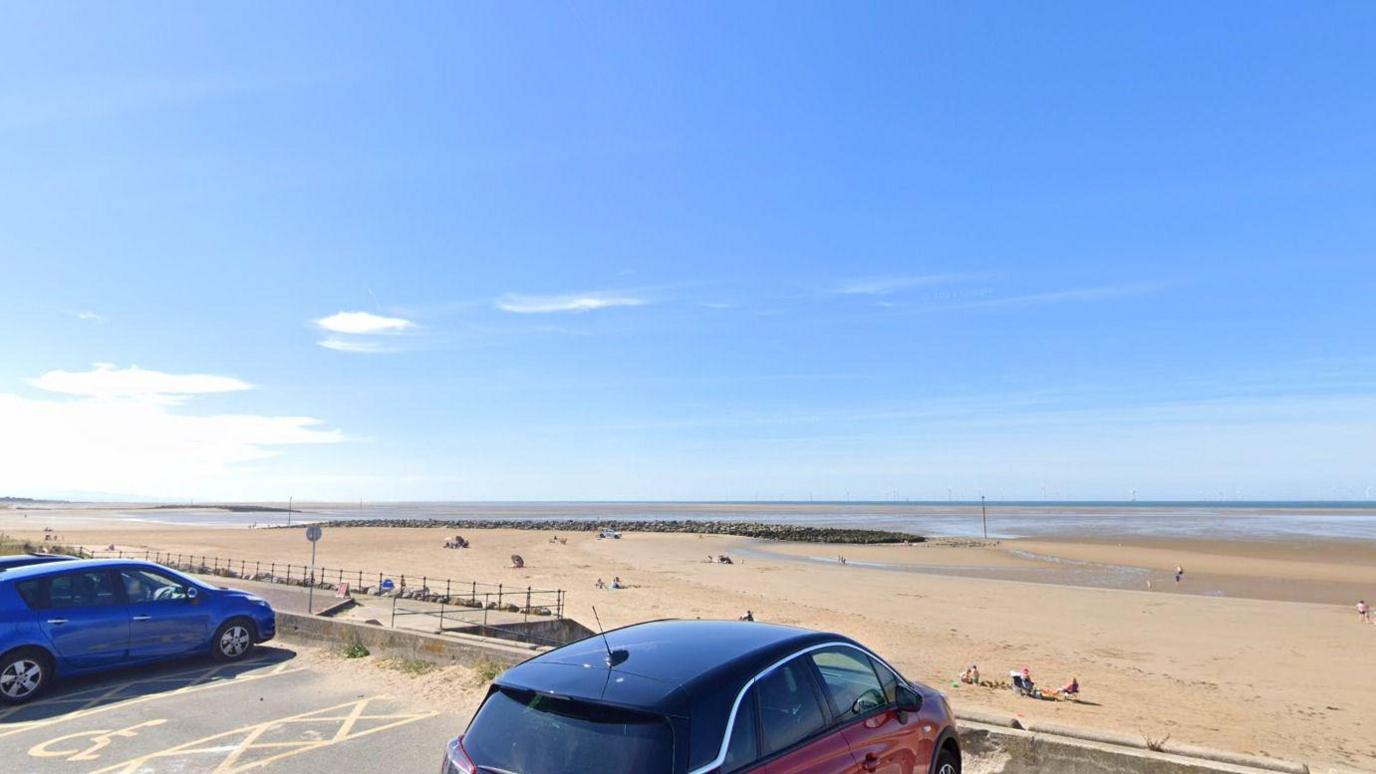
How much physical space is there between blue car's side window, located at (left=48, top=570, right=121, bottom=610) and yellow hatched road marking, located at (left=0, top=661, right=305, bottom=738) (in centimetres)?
105

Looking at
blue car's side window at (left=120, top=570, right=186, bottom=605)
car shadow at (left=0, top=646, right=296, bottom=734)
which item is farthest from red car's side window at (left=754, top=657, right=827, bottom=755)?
blue car's side window at (left=120, top=570, right=186, bottom=605)

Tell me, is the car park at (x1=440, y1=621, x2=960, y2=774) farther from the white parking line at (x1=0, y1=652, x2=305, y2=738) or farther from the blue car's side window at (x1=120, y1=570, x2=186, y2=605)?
the blue car's side window at (x1=120, y1=570, x2=186, y2=605)

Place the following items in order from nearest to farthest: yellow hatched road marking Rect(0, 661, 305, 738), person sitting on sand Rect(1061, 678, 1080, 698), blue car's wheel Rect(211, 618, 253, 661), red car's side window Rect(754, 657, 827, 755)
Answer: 1. red car's side window Rect(754, 657, 827, 755)
2. yellow hatched road marking Rect(0, 661, 305, 738)
3. blue car's wheel Rect(211, 618, 253, 661)
4. person sitting on sand Rect(1061, 678, 1080, 698)

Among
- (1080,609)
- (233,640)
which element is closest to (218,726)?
(233,640)

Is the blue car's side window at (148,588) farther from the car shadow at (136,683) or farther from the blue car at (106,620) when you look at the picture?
the car shadow at (136,683)

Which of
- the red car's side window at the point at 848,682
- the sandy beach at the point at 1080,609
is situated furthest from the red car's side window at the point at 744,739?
the sandy beach at the point at 1080,609

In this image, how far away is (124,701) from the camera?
9.01 m

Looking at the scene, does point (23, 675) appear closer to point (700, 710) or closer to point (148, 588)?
point (148, 588)

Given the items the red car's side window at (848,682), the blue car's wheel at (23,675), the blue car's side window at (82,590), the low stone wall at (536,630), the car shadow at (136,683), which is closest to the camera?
the red car's side window at (848,682)

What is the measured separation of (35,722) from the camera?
8227mm

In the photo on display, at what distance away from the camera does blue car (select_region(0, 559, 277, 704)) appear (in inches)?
354

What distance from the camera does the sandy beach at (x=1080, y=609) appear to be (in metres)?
14.6

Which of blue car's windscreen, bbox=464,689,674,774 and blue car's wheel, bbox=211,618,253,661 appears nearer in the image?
blue car's windscreen, bbox=464,689,674,774

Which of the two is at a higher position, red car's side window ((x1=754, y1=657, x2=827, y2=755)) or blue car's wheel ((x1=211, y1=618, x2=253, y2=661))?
red car's side window ((x1=754, y1=657, x2=827, y2=755))
